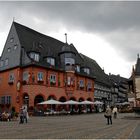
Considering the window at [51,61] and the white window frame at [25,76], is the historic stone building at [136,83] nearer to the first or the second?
the window at [51,61]

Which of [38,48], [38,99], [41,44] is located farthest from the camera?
[41,44]

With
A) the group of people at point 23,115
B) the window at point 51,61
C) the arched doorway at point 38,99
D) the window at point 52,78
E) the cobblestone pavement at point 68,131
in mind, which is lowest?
the cobblestone pavement at point 68,131

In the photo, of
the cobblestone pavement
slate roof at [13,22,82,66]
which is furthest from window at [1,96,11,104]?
the cobblestone pavement

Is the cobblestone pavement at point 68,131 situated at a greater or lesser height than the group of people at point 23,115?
lesser

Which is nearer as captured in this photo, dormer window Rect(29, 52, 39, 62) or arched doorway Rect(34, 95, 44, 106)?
arched doorway Rect(34, 95, 44, 106)

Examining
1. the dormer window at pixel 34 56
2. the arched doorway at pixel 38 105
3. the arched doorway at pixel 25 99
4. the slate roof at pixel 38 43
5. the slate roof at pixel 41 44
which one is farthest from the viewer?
the slate roof at pixel 38 43

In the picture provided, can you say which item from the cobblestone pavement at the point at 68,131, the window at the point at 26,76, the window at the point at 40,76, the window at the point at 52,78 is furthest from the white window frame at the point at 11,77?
the cobblestone pavement at the point at 68,131

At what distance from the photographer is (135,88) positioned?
166ft

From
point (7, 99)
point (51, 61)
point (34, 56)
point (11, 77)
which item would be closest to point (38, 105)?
point (7, 99)

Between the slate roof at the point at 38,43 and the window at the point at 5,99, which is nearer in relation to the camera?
the window at the point at 5,99

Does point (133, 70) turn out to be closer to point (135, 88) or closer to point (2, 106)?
point (135, 88)

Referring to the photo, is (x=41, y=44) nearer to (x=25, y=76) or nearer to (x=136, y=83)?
(x=25, y=76)

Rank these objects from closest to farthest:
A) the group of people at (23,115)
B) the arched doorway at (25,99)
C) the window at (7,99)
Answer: the group of people at (23,115) → the arched doorway at (25,99) → the window at (7,99)

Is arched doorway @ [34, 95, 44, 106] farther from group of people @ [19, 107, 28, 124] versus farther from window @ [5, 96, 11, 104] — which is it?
group of people @ [19, 107, 28, 124]
